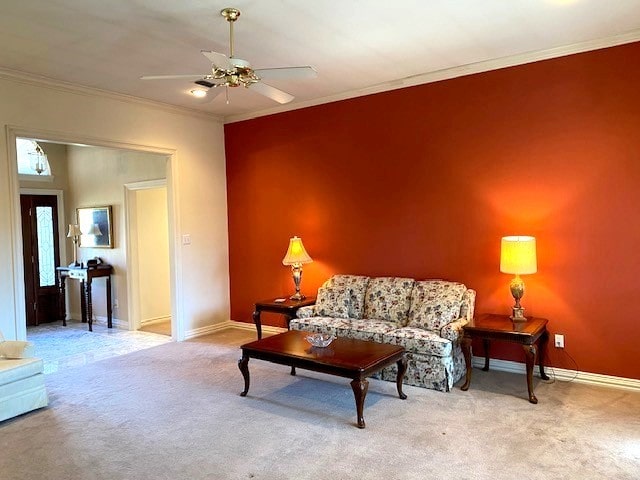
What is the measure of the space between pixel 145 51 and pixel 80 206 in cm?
429

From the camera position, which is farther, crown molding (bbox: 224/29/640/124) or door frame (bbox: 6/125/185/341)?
door frame (bbox: 6/125/185/341)

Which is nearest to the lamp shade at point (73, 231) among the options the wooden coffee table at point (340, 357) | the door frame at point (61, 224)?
the door frame at point (61, 224)

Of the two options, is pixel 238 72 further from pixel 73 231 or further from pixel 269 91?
pixel 73 231

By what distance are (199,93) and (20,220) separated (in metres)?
2.18

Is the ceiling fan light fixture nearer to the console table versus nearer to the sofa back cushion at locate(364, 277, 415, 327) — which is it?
the sofa back cushion at locate(364, 277, 415, 327)

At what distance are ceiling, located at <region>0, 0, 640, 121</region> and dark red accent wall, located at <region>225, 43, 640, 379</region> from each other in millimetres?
336

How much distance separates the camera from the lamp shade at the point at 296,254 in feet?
17.6

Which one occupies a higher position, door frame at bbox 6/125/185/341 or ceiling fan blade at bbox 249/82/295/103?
ceiling fan blade at bbox 249/82/295/103

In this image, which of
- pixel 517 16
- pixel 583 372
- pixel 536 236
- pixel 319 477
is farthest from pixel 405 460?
pixel 517 16

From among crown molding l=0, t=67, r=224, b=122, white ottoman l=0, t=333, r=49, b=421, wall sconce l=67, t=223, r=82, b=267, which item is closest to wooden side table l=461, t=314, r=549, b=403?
white ottoman l=0, t=333, r=49, b=421

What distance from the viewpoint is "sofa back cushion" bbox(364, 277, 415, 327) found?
4582 millimetres

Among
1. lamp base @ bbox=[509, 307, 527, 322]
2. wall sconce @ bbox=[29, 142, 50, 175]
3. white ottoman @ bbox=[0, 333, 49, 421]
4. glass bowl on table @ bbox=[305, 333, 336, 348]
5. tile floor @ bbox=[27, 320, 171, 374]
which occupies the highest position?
wall sconce @ bbox=[29, 142, 50, 175]

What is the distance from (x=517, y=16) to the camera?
11.0 ft

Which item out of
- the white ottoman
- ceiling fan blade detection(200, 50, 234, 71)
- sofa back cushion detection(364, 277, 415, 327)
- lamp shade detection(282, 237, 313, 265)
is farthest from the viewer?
lamp shade detection(282, 237, 313, 265)
